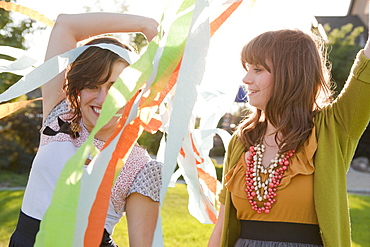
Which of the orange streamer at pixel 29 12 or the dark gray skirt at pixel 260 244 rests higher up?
the orange streamer at pixel 29 12

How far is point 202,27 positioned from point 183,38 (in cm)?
7

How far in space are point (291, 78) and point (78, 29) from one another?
35.5 inches

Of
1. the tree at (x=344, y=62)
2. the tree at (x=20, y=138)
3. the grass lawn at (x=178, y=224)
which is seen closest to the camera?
the grass lawn at (x=178, y=224)

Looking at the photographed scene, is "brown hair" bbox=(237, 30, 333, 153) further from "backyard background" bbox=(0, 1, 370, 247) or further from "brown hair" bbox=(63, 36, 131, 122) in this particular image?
"brown hair" bbox=(63, 36, 131, 122)

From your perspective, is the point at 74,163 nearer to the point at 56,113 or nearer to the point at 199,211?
the point at 56,113

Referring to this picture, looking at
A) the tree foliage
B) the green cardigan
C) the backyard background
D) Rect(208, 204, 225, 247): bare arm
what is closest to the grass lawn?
the backyard background

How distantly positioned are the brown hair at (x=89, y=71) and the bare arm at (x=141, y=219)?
45cm

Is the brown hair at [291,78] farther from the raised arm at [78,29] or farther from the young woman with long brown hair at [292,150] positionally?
the raised arm at [78,29]

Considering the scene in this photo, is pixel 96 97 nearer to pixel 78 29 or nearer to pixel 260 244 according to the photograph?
pixel 78 29

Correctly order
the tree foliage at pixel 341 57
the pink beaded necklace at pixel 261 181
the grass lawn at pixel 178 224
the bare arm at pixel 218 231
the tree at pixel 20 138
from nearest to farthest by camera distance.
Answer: the pink beaded necklace at pixel 261 181, the bare arm at pixel 218 231, the grass lawn at pixel 178 224, the tree at pixel 20 138, the tree foliage at pixel 341 57

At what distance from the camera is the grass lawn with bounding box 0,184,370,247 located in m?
5.19

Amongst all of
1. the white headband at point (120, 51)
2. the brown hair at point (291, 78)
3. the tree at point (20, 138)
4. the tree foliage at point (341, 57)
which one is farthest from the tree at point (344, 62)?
the white headband at point (120, 51)

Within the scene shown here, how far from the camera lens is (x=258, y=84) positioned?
195cm

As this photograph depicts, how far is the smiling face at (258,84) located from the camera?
1.95 metres
